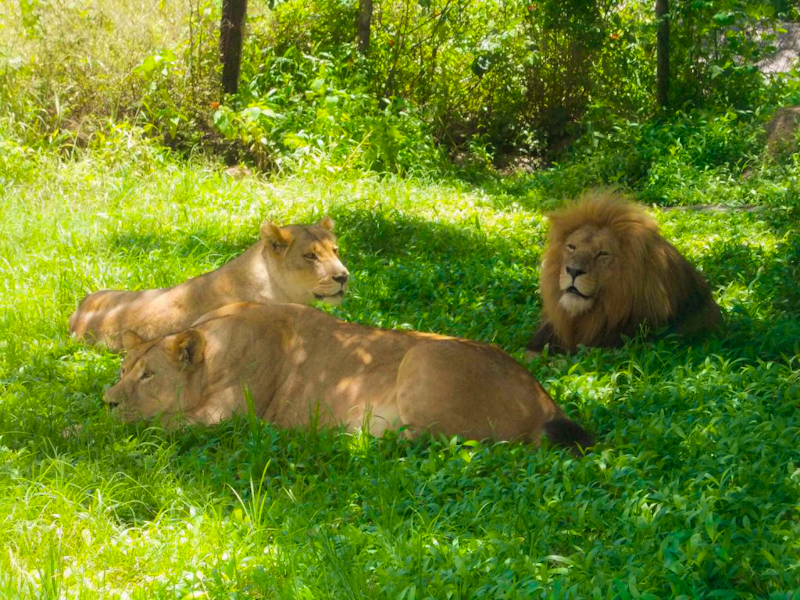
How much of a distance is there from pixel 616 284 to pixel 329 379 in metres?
1.80

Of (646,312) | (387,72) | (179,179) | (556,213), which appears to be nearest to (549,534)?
(646,312)

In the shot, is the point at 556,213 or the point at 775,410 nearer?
the point at 775,410

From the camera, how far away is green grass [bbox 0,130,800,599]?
3068 millimetres

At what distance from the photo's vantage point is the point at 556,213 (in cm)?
593

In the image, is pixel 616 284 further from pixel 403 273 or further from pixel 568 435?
pixel 403 273

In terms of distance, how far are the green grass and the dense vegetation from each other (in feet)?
0.05

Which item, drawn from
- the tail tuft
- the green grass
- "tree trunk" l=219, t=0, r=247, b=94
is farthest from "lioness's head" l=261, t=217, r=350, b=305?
"tree trunk" l=219, t=0, r=247, b=94

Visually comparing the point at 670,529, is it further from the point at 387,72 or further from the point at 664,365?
the point at 387,72

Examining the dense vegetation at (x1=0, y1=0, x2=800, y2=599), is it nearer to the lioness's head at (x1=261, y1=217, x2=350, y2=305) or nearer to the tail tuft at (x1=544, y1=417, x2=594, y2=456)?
the tail tuft at (x1=544, y1=417, x2=594, y2=456)

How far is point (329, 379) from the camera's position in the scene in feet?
15.3

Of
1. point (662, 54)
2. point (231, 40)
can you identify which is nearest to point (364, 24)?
point (231, 40)

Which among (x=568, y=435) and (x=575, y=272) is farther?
(x=575, y=272)

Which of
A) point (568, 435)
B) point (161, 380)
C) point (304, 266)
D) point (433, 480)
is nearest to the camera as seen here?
point (433, 480)

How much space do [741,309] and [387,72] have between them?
25.4 ft
